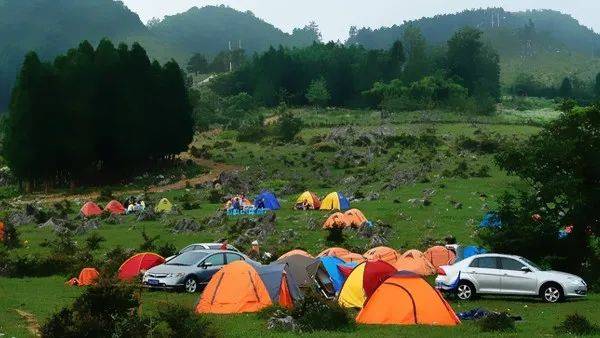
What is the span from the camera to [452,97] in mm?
127812

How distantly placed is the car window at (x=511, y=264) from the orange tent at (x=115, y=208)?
3081 centimetres

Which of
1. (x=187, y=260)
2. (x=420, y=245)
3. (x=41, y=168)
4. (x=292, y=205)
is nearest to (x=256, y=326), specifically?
(x=187, y=260)

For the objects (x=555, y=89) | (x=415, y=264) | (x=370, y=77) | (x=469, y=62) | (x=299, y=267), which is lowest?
(x=555, y=89)

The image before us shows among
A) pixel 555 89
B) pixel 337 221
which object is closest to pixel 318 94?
pixel 555 89

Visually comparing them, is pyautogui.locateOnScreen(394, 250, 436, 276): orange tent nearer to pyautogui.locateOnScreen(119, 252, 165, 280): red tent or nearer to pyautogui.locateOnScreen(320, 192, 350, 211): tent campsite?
pyautogui.locateOnScreen(119, 252, 165, 280): red tent

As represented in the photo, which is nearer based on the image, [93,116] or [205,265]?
[205,265]

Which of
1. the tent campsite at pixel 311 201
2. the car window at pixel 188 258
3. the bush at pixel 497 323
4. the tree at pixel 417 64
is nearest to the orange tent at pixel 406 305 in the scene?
the bush at pixel 497 323

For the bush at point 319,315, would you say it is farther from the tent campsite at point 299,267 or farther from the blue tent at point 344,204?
the blue tent at point 344,204

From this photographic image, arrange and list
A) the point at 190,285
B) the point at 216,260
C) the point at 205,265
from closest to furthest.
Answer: the point at 190,285
the point at 205,265
the point at 216,260

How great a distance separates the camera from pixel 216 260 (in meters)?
25.0

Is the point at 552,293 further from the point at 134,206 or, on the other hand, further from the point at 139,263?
the point at 134,206

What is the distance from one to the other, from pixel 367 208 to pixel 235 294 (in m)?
27.9

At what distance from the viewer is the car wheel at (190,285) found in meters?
24.3

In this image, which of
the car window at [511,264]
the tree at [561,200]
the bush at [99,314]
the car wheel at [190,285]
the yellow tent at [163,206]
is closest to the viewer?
the bush at [99,314]
